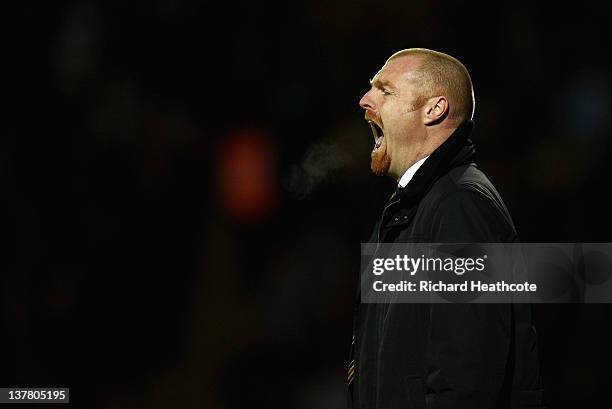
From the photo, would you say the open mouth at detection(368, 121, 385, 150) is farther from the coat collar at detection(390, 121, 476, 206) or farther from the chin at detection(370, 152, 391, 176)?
the coat collar at detection(390, 121, 476, 206)

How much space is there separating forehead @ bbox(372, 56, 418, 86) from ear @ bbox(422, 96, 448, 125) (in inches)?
3.2

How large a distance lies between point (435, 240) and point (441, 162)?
0.66 ft

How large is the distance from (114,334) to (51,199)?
601mm

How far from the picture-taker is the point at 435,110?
5.78 ft

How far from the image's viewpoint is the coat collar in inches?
66.2

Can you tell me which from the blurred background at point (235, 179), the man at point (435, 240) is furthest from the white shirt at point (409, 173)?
the blurred background at point (235, 179)

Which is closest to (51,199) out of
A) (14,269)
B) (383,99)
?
(14,269)

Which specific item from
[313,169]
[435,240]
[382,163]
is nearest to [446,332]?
[435,240]

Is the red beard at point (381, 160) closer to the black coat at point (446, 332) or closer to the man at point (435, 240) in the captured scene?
the man at point (435, 240)

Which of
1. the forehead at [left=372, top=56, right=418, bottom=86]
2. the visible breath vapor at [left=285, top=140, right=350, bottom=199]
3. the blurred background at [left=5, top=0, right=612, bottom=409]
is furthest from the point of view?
the visible breath vapor at [left=285, top=140, right=350, bottom=199]

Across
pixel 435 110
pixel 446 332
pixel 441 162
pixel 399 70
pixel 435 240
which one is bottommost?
pixel 446 332

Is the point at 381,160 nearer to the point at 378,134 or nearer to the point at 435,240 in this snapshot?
the point at 378,134

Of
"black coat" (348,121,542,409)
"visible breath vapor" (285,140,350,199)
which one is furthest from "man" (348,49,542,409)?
"visible breath vapor" (285,140,350,199)

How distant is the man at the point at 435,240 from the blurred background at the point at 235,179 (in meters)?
1.19
